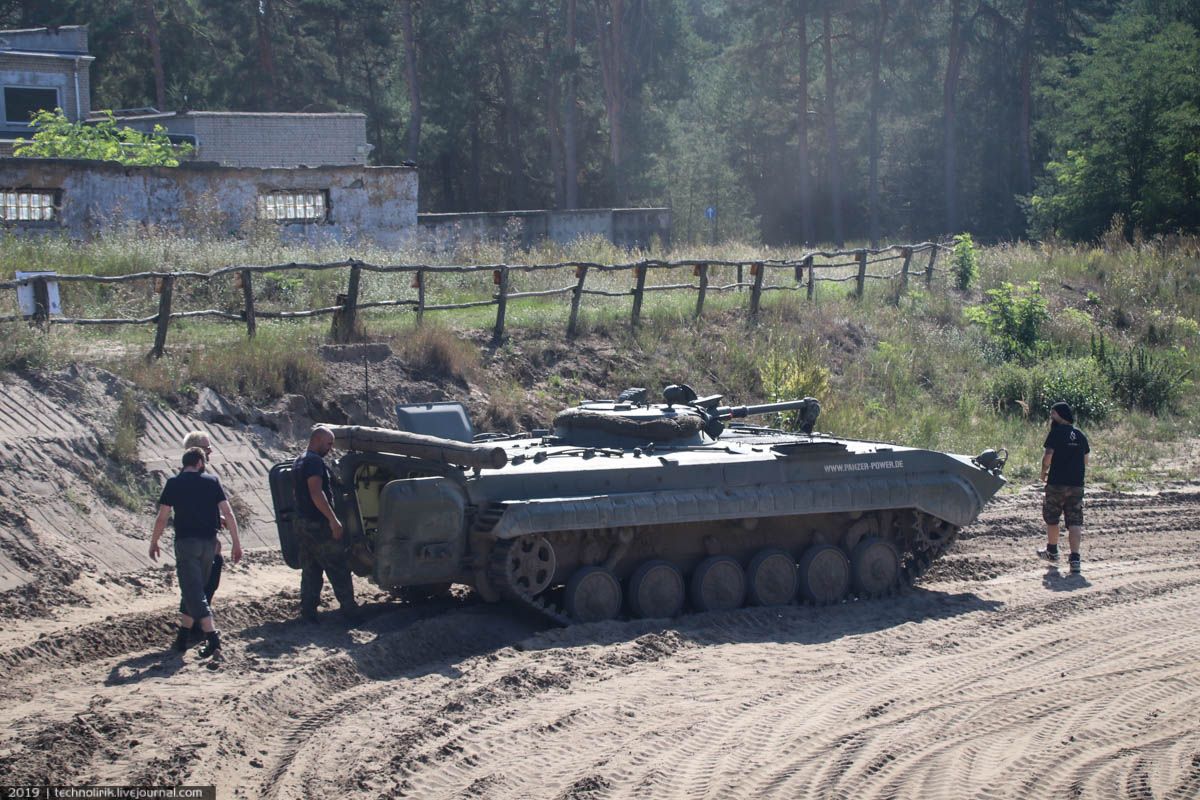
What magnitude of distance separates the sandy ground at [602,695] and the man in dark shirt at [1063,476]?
1.21 m

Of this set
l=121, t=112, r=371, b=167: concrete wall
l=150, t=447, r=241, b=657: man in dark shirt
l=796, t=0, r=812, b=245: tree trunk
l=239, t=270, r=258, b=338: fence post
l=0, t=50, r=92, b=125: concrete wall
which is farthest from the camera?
l=796, t=0, r=812, b=245: tree trunk

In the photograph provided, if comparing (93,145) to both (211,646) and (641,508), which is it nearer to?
(641,508)

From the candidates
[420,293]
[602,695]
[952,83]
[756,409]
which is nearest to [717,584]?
[756,409]

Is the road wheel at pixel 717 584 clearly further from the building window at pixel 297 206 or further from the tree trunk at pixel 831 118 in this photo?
the tree trunk at pixel 831 118

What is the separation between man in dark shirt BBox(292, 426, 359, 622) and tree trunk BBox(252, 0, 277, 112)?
107ft

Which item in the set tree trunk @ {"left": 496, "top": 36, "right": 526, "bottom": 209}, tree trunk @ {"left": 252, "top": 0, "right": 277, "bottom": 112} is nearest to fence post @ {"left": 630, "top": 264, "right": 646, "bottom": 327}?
tree trunk @ {"left": 252, "top": 0, "right": 277, "bottom": 112}

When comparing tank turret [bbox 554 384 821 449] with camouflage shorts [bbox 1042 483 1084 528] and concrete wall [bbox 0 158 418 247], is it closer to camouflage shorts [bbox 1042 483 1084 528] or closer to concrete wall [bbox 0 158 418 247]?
camouflage shorts [bbox 1042 483 1084 528]

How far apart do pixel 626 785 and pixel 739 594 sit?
4599 mm

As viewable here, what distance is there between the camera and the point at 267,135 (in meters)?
32.4

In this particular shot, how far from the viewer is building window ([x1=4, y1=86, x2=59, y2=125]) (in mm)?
32875

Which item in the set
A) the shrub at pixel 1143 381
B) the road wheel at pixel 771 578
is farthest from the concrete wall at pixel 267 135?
the road wheel at pixel 771 578

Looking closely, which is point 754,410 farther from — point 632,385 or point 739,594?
point 632,385

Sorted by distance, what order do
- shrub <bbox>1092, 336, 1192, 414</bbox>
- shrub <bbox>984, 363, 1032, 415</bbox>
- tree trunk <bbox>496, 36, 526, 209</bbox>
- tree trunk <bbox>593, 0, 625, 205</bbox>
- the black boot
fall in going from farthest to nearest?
1. tree trunk <bbox>496, 36, 526, 209</bbox>
2. tree trunk <bbox>593, 0, 625, 205</bbox>
3. shrub <bbox>1092, 336, 1192, 414</bbox>
4. shrub <bbox>984, 363, 1032, 415</bbox>
5. the black boot

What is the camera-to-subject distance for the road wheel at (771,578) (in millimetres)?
11203
